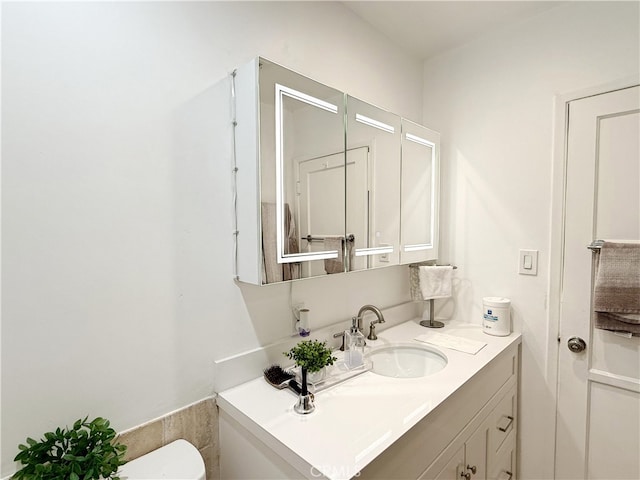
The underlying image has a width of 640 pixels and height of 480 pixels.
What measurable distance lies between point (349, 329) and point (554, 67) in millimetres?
1560

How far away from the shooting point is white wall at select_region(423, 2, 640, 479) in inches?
58.0

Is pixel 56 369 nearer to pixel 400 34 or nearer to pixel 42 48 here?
pixel 42 48

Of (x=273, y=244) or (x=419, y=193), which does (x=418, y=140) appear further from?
(x=273, y=244)

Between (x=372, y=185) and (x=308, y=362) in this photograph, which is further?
(x=372, y=185)

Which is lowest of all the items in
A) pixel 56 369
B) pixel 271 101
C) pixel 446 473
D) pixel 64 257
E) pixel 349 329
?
pixel 446 473

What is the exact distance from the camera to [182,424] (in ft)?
3.42

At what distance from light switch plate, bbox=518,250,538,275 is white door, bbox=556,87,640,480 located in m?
0.12

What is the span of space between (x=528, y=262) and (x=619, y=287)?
367 millimetres

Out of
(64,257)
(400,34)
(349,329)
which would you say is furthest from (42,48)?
(400,34)

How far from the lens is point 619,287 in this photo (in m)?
1.33

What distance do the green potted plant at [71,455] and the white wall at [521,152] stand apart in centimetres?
172

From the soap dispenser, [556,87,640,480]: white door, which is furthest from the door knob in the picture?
the soap dispenser

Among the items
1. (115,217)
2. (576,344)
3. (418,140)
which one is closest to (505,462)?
(576,344)

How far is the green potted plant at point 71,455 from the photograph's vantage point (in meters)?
0.73
